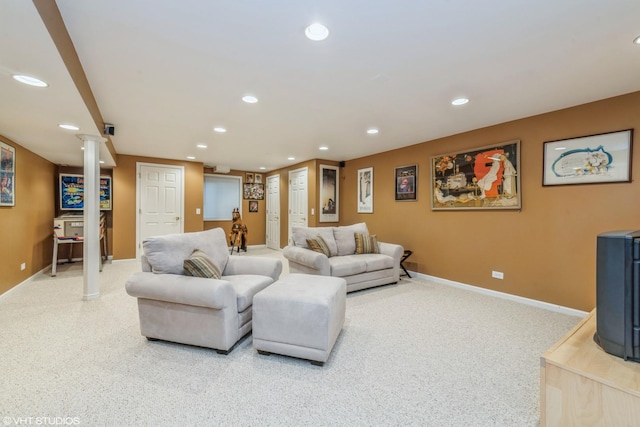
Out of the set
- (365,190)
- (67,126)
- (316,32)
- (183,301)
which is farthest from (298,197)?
(316,32)

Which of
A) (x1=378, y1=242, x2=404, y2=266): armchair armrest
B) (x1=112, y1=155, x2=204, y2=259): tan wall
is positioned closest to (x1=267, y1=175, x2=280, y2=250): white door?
(x1=112, y1=155, x2=204, y2=259): tan wall

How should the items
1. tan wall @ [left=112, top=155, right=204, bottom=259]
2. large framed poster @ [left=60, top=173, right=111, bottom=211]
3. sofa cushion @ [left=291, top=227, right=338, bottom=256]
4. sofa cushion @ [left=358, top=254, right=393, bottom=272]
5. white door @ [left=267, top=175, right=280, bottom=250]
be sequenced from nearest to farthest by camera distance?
1. sofa cushion @ [left=358, top=254, right=393, bottom=272]
2. sofa cushion @ [left=291, top=227, right=338, bottom=256]
3. tan wall @ [left=112, top=155, right=204, bottom=259]
4. large framed poster @ [left=60, top=173, right=111, bottom=211]
5. white door @ [left=267, top=175, right=280, bottom=250]

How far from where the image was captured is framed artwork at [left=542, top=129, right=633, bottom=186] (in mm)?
2768

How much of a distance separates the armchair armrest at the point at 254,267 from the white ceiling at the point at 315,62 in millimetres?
1715

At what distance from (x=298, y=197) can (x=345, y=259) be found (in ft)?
9.94

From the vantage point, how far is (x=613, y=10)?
164 centimetres

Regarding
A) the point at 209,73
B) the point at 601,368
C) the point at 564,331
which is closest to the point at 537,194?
the point at 564,331

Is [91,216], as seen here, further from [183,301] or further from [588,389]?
[588,389]

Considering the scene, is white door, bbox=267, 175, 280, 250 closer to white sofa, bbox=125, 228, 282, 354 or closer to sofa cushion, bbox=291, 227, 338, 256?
sofa cushion, bbox=291, 227, 338, 256

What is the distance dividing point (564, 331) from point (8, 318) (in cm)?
553

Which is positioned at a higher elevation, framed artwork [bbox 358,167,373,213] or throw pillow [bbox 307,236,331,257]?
framed artwork [bbox 358,167,373,213]

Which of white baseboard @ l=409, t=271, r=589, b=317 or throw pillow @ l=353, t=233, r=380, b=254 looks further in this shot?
throw pillow @ l=353, t=233, r=380, b=254

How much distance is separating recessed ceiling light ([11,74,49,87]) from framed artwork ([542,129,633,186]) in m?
4.84

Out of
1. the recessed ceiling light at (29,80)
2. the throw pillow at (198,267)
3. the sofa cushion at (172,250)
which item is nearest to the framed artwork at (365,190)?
the sofa cushion at (172,250)
